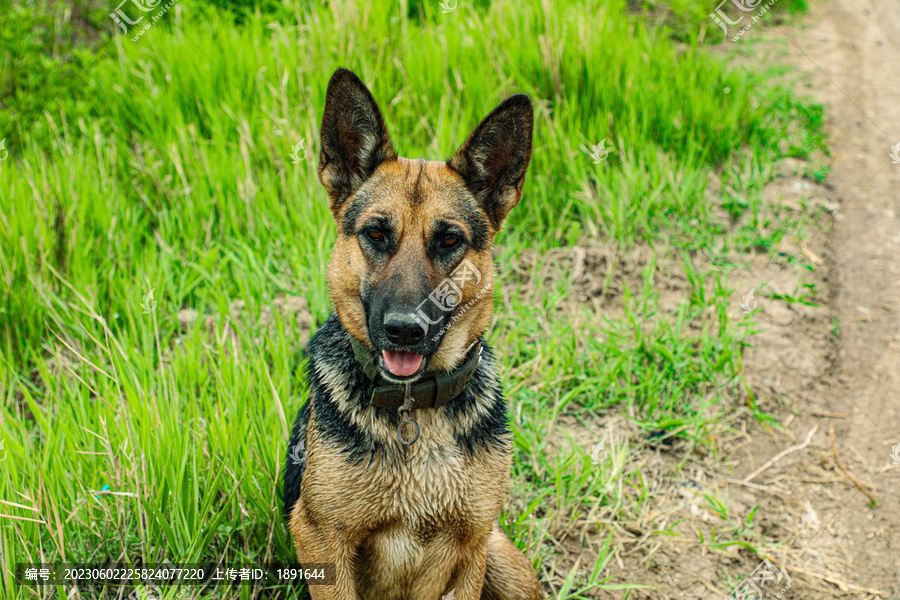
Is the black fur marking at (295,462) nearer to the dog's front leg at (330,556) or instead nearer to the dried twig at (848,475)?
the dog's front leg at (330,556)

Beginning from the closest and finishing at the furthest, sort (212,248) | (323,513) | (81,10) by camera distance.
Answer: (323,513) < (212,248) < (81,10)

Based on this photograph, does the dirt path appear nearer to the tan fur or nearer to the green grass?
the green grass

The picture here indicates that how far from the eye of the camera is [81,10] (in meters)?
5.83

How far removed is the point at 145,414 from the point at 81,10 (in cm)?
505

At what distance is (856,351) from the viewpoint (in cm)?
414

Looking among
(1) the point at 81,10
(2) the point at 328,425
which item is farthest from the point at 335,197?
(1) the point at 81,10

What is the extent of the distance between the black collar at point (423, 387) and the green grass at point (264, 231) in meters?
0.76

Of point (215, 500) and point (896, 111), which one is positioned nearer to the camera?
point (215, 500)

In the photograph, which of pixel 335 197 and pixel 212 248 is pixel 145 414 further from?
pixel 212 248

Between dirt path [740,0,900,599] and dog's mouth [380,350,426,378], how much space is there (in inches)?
90.5

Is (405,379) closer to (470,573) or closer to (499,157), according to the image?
(470,573)

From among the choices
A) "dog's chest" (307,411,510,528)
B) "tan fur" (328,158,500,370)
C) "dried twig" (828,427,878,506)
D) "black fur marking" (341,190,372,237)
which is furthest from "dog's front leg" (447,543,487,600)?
"dried twig" (828,427,878,506)

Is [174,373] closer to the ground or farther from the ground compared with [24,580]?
farther from the ground

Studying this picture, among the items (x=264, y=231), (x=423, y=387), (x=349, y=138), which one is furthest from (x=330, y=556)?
(x=264, y=231)
